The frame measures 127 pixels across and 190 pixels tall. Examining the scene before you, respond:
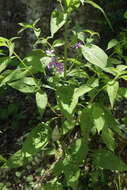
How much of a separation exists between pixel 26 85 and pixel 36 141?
34 cm

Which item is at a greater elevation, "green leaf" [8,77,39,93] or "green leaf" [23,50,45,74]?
"green leaf" [23,50,45,74]

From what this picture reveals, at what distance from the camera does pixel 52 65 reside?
2.15 metres

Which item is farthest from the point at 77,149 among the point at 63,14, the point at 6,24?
the point at 6,24

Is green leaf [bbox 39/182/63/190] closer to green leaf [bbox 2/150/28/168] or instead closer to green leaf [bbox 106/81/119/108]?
green leaf [bbox 2/150/28/168]

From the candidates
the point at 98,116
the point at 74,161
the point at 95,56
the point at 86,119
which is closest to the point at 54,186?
the point at 74,161

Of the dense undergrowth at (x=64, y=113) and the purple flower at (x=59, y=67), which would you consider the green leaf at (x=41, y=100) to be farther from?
the purple flower at (x=59, y=67)

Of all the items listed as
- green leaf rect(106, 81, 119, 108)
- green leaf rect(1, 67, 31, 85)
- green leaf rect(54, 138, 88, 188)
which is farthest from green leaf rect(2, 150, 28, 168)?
green leaf rect(106, 81, 119, 108)

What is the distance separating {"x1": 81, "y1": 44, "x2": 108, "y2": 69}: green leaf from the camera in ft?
5.47

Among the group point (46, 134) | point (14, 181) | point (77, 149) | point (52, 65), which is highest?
point (52, 65)

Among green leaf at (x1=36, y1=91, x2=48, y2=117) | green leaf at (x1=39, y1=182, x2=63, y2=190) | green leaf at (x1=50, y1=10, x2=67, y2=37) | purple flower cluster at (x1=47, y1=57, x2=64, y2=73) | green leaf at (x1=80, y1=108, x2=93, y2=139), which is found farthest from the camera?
green leaf at (x1=39, y1=182, x2=63, y2=190)

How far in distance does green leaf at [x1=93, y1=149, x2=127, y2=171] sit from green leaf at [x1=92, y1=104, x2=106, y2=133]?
38cm

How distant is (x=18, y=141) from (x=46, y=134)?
1257mm

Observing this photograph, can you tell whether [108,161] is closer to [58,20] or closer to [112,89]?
[112,89]

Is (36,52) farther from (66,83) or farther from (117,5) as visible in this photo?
(117,5)
